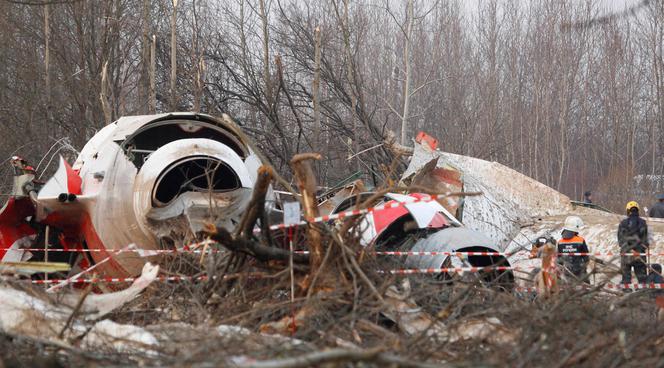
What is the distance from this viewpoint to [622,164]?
1281 inches

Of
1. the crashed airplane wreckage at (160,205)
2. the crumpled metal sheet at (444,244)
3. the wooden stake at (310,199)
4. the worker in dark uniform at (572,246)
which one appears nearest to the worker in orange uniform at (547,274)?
the crashed airplane wreckage at (160,205)

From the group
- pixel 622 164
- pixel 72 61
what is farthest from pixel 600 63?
pixel 72 61

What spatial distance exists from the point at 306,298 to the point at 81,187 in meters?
3.96

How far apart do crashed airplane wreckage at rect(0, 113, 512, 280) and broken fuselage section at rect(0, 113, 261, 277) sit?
0.03ft

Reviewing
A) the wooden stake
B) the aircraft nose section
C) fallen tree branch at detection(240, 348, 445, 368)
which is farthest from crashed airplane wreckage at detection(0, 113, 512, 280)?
fallen tree branch at detection(240, 348, 445, 368)

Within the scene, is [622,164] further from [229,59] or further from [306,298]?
[306,298]

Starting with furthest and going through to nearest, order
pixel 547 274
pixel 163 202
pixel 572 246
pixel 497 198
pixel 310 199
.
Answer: pixel 497 198
pixel 572 246
pixel 163 202
pixel 547 274
pixel 310 199

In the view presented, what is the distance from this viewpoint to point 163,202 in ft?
26.5

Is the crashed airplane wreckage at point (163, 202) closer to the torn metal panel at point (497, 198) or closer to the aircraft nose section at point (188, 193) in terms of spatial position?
the aircraft nose section at point (188, 193)

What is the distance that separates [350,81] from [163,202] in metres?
9.76

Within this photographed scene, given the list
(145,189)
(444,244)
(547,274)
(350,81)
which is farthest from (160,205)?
(350,81)

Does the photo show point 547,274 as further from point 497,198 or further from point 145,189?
point 497,198

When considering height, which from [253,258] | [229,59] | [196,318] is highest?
[229,59]

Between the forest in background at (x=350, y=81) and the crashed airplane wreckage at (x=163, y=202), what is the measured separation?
283cm
